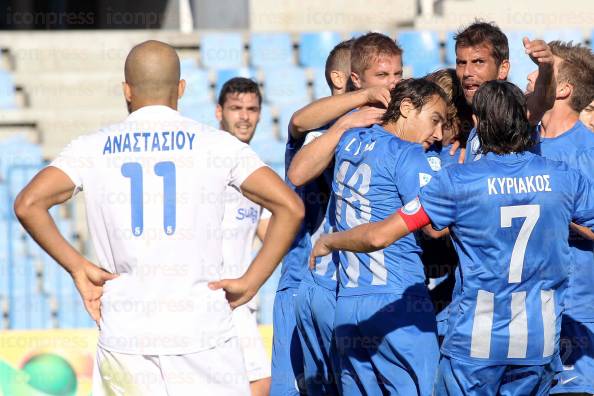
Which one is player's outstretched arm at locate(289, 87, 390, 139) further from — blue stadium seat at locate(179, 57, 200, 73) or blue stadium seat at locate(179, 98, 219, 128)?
blue stadium seat at locate(179, 57, 200, 73)

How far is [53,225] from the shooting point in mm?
4312

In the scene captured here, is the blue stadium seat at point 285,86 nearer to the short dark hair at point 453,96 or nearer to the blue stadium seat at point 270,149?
the blue stadium seat at point 270,149

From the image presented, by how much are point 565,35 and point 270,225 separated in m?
10.0

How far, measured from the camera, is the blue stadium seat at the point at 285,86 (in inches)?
502

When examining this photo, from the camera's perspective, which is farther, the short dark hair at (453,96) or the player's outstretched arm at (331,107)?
the short dark hair at (453,96)

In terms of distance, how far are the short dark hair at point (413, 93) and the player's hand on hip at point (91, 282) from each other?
1725 mm

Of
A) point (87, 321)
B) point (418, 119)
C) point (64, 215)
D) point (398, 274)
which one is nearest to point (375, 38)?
point (418, 119)

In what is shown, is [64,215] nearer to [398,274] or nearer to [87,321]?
[87,321]

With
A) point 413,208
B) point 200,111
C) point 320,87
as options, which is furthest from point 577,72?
point 320,87

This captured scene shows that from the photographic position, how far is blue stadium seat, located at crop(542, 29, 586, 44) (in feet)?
43.8

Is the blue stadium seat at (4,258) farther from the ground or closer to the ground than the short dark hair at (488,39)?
closer to the ground

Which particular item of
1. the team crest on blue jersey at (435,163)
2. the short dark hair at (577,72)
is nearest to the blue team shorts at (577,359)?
the team crest on blue jersey at (435,163)

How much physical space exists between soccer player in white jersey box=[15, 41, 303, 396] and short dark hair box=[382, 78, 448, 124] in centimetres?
112

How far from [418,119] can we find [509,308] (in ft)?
3.79
